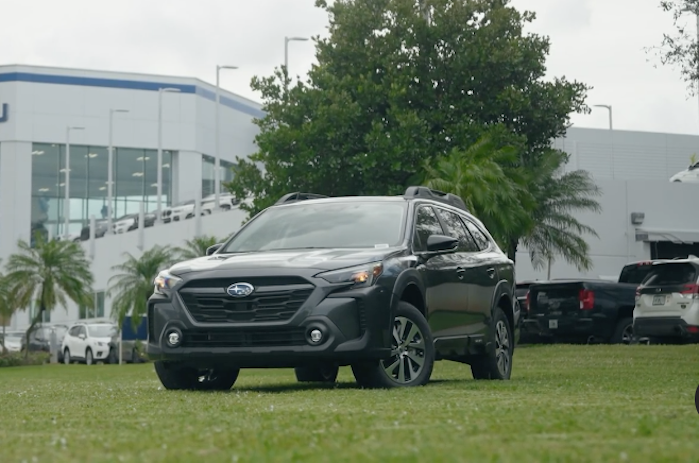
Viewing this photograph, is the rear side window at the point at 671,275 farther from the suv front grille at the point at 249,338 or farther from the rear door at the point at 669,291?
the suv front grille at the point at 249,338

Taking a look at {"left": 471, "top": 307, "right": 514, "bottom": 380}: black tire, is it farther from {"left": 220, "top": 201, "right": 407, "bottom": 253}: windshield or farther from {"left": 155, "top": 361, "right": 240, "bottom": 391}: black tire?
{"left": 155, "top": 361, "right": 240, "bottom": 391}: black tire

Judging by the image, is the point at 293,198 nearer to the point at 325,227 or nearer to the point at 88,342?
the point at 325,227

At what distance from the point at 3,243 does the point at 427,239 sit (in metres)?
73.6

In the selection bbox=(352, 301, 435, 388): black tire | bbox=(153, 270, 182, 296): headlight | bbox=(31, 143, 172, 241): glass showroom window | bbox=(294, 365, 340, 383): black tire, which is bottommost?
bbox=(294, 365, 340, 383): black tire

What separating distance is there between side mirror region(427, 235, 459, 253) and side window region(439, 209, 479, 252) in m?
0.93

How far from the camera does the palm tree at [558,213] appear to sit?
38.5 meters

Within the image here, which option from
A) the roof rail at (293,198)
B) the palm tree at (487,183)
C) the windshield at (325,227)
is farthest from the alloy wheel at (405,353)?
the palm tree at (487,183)

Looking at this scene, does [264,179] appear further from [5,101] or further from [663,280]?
[5,101]

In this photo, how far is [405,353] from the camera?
1148 cm

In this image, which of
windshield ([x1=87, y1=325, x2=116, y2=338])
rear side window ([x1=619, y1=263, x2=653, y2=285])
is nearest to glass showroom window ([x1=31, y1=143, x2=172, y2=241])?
windshield ([x1=87, y1=325, x2=116, y2=338])

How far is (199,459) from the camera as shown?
18.8 feet

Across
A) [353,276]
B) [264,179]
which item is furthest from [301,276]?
[264,179]

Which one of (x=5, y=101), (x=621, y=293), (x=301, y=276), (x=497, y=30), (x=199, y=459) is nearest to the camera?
(x=199, y=459)

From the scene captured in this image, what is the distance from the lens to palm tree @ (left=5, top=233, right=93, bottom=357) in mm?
53875
